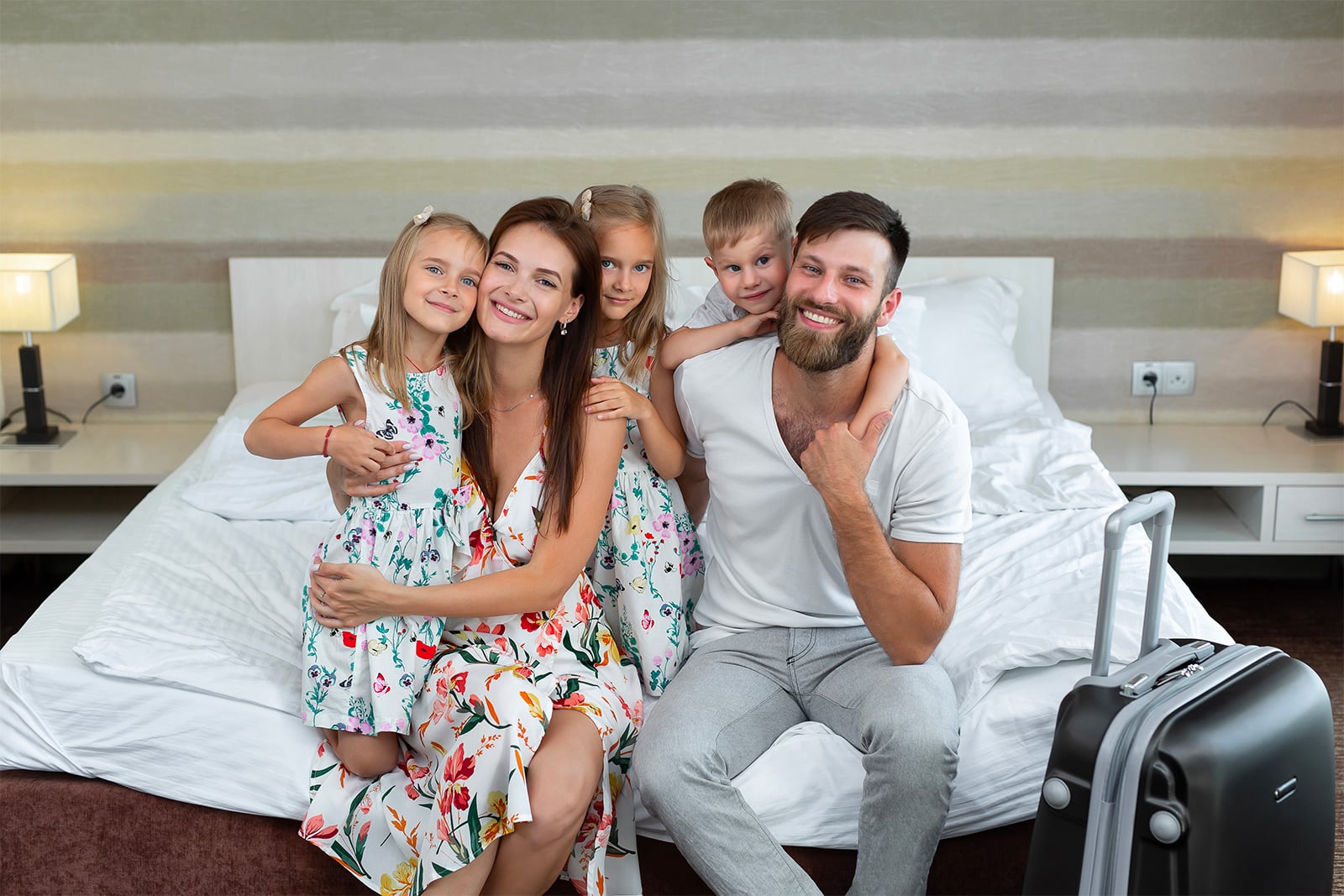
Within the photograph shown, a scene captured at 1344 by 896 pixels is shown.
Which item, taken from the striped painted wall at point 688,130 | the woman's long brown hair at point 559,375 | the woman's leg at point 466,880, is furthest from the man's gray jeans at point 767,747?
the striped painted wall at point 688,130

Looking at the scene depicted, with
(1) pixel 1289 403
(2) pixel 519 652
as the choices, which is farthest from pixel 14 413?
(1) pixel 1289 403

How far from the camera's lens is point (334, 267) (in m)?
3.22

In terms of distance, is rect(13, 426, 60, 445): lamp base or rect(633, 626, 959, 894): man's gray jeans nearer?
rect(633, 626, 959, 894): man's gray jeans

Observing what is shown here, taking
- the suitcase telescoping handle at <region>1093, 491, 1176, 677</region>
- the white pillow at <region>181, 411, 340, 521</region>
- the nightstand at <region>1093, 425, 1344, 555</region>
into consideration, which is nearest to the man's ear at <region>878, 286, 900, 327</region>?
the suitcase telescoping handle at <region>1093, 491, 1176, 677</region>

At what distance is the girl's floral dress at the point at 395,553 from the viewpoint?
5.44 ft

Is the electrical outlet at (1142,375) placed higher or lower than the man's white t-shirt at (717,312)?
lower

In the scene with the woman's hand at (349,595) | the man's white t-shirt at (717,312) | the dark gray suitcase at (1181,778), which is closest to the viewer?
the dark gray suitcase at (1181,778)

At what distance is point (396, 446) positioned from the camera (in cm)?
172

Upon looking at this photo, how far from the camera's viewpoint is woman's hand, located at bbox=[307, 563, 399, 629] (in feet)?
5.40

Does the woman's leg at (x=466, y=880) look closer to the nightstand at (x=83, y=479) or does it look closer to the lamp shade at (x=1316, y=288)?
the nightstand at (x=83, y=479)

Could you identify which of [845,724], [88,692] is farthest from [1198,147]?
[88,692]

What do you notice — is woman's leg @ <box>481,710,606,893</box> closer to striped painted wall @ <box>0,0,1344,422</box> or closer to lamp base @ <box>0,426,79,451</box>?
striped painted wall @ <box>0,0,1344,422</box>

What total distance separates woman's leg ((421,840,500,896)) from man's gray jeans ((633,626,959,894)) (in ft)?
0.71

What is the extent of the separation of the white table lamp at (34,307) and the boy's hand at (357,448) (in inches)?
71.0
